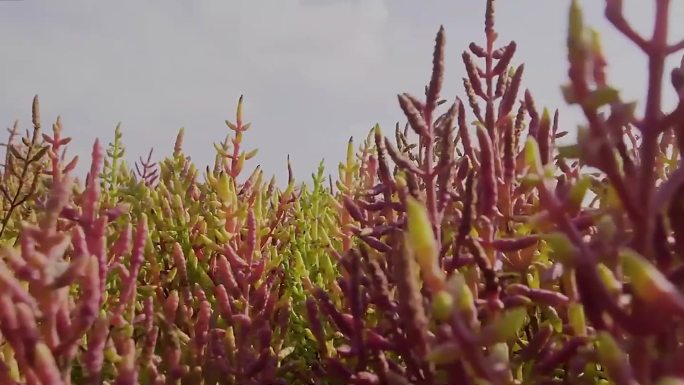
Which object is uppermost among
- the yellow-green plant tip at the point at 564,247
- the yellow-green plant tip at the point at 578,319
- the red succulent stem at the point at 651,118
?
the red succulent stem at the point at 651,118

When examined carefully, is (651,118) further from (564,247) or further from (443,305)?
(443,305)

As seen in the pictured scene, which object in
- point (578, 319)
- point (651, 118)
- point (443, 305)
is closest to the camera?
point (443, 305)

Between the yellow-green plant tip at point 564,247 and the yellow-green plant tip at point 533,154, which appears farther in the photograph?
the yellow-green plant tip at point 533,154

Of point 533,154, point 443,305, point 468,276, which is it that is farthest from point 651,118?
point 468,276

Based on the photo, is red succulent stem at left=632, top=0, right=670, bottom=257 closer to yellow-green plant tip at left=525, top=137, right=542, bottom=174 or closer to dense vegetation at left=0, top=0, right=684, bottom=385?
dense vegetation at left=0, top=0, right=684, bottom=385

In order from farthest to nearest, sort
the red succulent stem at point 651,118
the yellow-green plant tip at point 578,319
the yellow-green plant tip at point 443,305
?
the yellow-green plant tip at point 578,319
the red succulent stem at point 651,118
the yellow-green plant tip at point 443,305

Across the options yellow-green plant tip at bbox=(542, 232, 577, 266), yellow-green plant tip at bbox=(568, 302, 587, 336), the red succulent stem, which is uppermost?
the red succulent stem

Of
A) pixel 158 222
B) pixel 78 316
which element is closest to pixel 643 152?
pixel 78 316

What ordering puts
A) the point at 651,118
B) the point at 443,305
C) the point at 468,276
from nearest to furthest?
1. the point at 443,305
2. the point at 651,118
3. the point at 468,276

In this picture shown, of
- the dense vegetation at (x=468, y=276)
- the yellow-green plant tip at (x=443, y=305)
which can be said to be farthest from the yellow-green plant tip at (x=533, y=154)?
the yellow-green plant tip at (x=443, y=305)

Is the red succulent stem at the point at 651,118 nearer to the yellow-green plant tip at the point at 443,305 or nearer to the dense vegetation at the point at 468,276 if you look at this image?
the dense vegetation at the point at 468,276

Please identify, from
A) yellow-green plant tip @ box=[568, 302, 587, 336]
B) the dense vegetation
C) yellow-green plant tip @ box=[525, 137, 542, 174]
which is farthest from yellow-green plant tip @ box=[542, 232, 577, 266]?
yellow-green plant tip @ box=[568, 302, 587, 336]

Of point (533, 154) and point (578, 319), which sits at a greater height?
point (533, 154)

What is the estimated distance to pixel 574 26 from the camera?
1034 mm
